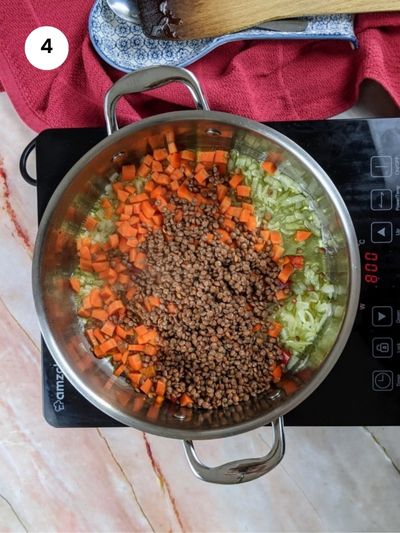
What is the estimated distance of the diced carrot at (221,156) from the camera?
3.43 feet

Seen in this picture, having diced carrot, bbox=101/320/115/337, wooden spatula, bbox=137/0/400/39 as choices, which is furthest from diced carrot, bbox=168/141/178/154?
diced carrot, bbox=101/320/115/337

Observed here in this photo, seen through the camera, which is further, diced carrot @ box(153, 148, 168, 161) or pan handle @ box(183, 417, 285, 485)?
diced carrot @ box(153, 148, 168, 161)

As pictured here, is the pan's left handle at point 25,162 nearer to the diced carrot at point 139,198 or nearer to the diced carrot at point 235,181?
the diced carrot at point 139,198

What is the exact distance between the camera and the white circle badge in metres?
1.15

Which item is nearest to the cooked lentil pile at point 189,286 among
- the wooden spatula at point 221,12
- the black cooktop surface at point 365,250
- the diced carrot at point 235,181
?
the diced carrot at point 235,181

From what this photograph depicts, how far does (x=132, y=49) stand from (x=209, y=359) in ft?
1.86

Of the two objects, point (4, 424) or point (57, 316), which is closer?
point (57, 316)

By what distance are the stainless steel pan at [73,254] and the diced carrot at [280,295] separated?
8cm

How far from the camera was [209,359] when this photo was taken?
104 cm

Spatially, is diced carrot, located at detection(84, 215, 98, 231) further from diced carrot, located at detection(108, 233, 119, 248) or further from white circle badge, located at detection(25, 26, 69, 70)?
white circle badge, located at detection(25, 26, 69, 70)

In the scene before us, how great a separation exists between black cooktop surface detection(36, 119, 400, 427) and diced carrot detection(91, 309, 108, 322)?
275mm

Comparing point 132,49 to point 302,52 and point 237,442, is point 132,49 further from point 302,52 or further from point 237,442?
point 237,442

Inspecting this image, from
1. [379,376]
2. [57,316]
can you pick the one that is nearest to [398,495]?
[379,376]

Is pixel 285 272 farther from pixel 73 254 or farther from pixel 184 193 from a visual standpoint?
pixel 73 254
